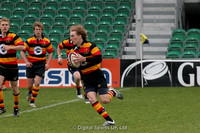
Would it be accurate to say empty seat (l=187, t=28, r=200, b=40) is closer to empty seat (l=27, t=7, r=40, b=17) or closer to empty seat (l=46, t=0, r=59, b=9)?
empty seat (l=46, t=0, r=59, b=9)

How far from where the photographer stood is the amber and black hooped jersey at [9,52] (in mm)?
9540

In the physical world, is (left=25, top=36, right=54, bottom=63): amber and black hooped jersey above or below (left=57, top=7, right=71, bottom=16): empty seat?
below

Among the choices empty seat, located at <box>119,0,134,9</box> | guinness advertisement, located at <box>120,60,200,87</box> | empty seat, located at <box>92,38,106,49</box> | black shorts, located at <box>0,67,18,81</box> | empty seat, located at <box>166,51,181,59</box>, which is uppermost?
empty seat, located at <box>119,0,134,9</box>

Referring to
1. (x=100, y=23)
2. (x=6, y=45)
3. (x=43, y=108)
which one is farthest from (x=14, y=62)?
(x=100, y=23)

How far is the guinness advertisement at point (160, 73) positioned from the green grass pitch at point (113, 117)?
4800mm

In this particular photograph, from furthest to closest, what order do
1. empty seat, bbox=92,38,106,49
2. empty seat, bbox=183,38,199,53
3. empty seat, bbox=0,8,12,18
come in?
empty seat, bbox=0,8,12,18 < empty seat, bbox=92,38,106,49 < empty seat, bbox=183,38,199,53

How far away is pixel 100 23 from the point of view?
74.4 feet

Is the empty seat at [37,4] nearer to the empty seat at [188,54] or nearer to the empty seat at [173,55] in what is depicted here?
the empty seat at [173,55]

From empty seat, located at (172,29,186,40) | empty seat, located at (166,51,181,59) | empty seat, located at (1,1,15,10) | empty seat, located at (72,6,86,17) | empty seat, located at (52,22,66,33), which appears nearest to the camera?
empty seat, located at (166,51,181,59)

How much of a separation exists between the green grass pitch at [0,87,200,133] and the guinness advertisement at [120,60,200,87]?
15.7ft

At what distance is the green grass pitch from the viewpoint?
769 cm

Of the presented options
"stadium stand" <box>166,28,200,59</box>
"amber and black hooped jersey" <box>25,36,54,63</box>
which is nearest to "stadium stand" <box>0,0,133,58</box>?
"stadium stand" <box>166,28,200,59</box>

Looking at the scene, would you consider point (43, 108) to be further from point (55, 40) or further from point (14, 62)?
point (55, 40)

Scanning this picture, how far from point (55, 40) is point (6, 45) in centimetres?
1195
